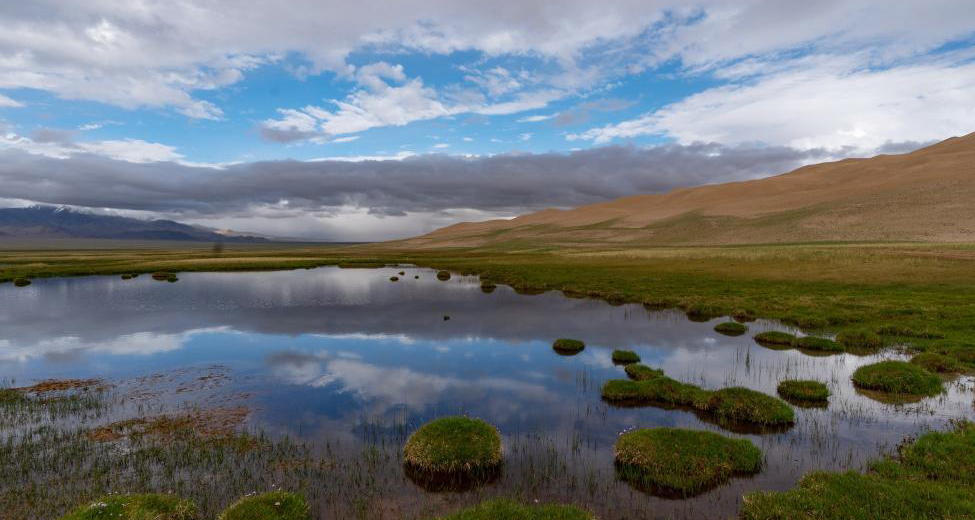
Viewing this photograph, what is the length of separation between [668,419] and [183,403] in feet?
71.7

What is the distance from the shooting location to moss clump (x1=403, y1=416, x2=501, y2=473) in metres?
14.8

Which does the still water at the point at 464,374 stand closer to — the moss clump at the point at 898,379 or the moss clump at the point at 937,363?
the moss clump at the point at 898,379

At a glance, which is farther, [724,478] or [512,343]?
[512,343]

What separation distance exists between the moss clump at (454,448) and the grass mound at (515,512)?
2823 millimetres

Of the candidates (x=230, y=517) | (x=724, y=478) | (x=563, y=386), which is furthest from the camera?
(x=563, y=386)

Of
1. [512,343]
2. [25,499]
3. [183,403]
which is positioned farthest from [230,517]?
[512,343]

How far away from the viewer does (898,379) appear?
69.5 feet

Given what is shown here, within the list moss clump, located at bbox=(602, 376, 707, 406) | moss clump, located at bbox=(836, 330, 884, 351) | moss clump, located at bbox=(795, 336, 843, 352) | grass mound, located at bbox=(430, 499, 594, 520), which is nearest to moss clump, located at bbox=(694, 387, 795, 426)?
moss clump, located at bbox=(602, 376, 707, 406)

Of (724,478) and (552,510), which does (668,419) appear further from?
(552,510)

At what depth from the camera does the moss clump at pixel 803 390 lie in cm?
2045

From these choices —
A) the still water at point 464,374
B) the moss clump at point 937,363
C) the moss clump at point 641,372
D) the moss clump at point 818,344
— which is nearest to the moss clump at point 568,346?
the still water at point 464,374

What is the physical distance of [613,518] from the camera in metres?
12.2

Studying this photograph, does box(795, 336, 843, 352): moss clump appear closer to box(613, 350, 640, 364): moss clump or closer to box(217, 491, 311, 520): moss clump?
box(613, 350, 640, 364): moss clump

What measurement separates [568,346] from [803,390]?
13936mm
